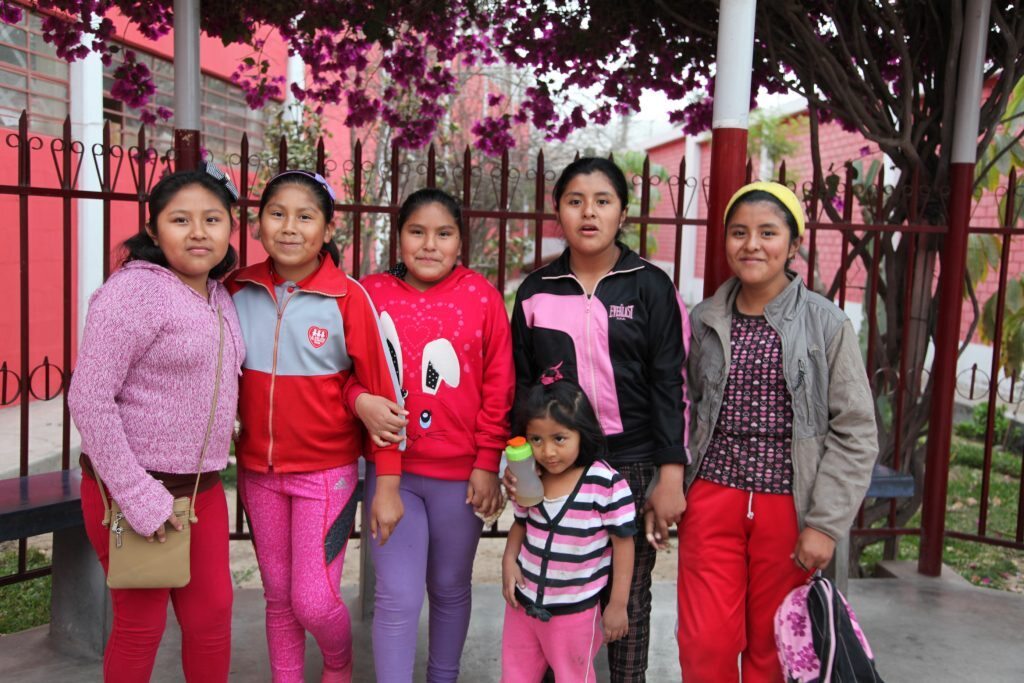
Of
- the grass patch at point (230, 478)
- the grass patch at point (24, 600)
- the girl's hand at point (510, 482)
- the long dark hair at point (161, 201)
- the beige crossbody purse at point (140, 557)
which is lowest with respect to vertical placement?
the grass patch at point (24, 600)

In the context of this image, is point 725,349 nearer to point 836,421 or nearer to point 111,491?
point 836,421

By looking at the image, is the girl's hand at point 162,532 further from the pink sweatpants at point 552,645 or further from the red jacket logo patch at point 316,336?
the pink sweatpants at point 552,645

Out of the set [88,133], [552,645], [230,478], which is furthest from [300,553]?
[88,133]

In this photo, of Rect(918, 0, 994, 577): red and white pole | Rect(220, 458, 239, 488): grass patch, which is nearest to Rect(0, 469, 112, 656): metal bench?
Rect(220, 458, 239, 488): grass patch

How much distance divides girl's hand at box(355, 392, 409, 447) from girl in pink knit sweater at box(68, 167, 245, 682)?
1.16 ft

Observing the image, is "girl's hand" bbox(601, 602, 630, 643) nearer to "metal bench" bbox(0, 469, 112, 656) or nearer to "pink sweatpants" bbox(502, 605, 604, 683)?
"pink sweatpants" bbox(502, 605, 604, 683)

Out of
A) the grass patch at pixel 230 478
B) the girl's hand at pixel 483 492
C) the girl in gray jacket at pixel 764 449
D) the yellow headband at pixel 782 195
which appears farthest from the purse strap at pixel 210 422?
the grass patch at pixel 230 478

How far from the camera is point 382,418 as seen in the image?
2309 mm

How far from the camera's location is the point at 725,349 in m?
2.39

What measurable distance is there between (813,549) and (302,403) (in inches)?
56.0

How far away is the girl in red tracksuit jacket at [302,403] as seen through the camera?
7.77ft

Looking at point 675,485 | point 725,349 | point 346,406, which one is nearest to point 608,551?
point 675,485

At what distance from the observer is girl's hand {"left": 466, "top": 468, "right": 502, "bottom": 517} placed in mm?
2422

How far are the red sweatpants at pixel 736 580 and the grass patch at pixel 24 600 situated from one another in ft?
9.61
